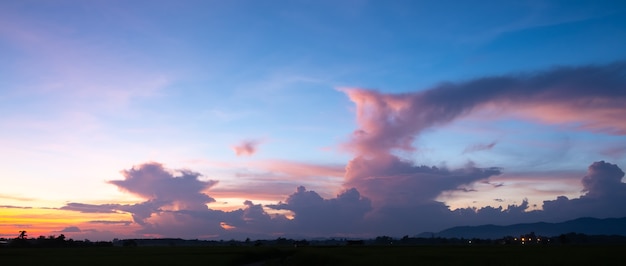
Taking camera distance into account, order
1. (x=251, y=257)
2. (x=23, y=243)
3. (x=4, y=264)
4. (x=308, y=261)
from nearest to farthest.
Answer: (x=4, y=264) → (x=308, y=261) → (x=251, y=257) → (x=23, y=243)

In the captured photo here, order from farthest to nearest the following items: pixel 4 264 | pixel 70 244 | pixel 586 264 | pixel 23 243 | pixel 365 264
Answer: pixel 70 244
pixel 23 243
pixel 4 264
pixel 365 264
pixel 586 264

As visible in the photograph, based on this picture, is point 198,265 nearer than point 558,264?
No

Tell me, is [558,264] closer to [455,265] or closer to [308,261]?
[455,265]

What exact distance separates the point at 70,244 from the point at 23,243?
20264 millimetres

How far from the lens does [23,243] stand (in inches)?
6855

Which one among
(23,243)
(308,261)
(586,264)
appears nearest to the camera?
(586,264)

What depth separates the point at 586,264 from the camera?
170 ft

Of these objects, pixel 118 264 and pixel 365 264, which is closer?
pixel 365 264

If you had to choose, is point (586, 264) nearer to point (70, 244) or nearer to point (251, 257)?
point (251, 257)

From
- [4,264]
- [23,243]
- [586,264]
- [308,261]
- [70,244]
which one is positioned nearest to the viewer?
[586,264]

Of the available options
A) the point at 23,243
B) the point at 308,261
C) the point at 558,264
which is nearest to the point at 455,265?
the point at 558,264

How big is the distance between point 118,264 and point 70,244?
144 m

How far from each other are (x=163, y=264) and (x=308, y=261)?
20.0 metres

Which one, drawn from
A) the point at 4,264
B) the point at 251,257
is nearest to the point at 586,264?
the point at 251,257
